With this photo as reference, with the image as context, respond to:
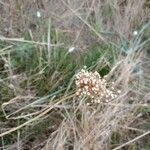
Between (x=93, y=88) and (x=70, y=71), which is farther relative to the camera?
(x=70, y=71)

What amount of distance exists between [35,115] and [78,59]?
0.99 feet

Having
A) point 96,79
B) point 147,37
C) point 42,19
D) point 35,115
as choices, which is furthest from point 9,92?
point 147,37

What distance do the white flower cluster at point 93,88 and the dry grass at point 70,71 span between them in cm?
2

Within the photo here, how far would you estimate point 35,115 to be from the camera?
4.80 ft

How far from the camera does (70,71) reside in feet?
5.24

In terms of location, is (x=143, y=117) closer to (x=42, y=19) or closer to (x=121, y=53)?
(x=121, y=53)

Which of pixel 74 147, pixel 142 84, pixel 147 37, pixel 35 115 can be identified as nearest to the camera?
pixel 74 147

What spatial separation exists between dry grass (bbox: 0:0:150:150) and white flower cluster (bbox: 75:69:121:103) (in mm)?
19

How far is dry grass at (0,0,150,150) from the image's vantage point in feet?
4.65

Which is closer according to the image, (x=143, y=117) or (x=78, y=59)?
(x=143, y=117)

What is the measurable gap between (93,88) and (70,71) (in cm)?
21

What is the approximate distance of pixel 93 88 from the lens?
141cm

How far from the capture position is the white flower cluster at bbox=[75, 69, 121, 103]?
1.41 m

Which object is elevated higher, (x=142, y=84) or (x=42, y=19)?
(x=42, y=19)
